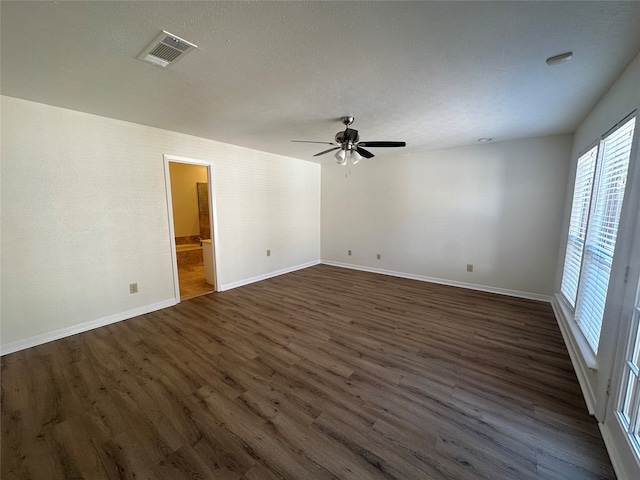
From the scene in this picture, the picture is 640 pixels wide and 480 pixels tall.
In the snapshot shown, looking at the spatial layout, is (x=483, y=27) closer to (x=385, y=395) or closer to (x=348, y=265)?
(x=385, y=395)

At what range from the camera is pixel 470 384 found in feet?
6.81

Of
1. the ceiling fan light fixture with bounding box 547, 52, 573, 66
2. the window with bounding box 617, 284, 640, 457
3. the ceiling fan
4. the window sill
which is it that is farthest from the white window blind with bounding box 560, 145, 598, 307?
the ceiling fan

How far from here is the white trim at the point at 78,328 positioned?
2535 mm

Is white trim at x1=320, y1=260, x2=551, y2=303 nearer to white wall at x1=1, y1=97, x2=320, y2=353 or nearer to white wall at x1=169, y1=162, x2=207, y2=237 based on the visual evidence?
white wall at x1=1, y1=97, x2=320, y2=353

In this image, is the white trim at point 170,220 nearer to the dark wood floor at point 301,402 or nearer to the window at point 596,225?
the dark wood floor at point 301,402

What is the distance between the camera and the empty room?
56.5 inches

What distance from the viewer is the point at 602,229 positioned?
2.12 metres

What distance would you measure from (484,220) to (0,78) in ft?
19.2

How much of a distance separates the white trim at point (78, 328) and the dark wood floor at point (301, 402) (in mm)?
97

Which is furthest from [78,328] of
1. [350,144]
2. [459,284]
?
[459,284]

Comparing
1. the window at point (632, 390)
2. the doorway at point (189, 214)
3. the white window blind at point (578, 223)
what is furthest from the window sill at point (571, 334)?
the doorway at point (189, 214)

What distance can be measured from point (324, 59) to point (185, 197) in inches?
247

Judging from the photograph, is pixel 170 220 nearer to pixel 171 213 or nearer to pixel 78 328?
pixel 171 213

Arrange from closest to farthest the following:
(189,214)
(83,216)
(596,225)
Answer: (596,225) → (83,216) → (189,214)
